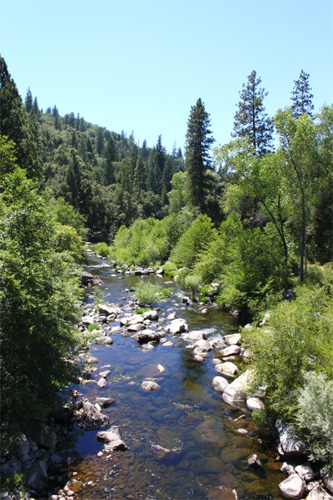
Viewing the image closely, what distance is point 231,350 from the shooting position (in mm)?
14328

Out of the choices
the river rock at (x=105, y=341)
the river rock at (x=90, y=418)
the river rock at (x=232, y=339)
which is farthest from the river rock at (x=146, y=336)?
the river rock at (x=90, y=418)

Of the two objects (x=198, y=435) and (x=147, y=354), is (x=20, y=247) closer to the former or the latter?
(x=198, y=435)

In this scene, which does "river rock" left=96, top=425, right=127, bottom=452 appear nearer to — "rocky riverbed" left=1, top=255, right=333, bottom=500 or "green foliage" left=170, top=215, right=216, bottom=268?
"rocky riverbed" left=1, top=255, right=333, bottom=500

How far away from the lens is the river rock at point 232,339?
15146mm

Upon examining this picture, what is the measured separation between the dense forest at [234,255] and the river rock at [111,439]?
1947mm

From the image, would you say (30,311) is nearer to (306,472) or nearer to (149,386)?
(149,386)

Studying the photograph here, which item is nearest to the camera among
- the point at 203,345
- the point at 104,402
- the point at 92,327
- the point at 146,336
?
the point at 104,402

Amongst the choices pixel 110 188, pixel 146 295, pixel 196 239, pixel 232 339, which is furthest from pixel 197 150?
pixel 110 188

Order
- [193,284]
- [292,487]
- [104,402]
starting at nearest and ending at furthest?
[292,487] < [104,402] < [193,284]

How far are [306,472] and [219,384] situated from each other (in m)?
4.44

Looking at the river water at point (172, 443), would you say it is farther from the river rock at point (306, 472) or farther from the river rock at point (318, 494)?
the river rock at point (318, 494)

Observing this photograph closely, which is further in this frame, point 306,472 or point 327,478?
point 306,472

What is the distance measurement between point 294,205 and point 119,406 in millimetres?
15240

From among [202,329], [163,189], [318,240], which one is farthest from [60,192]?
[202,329]
